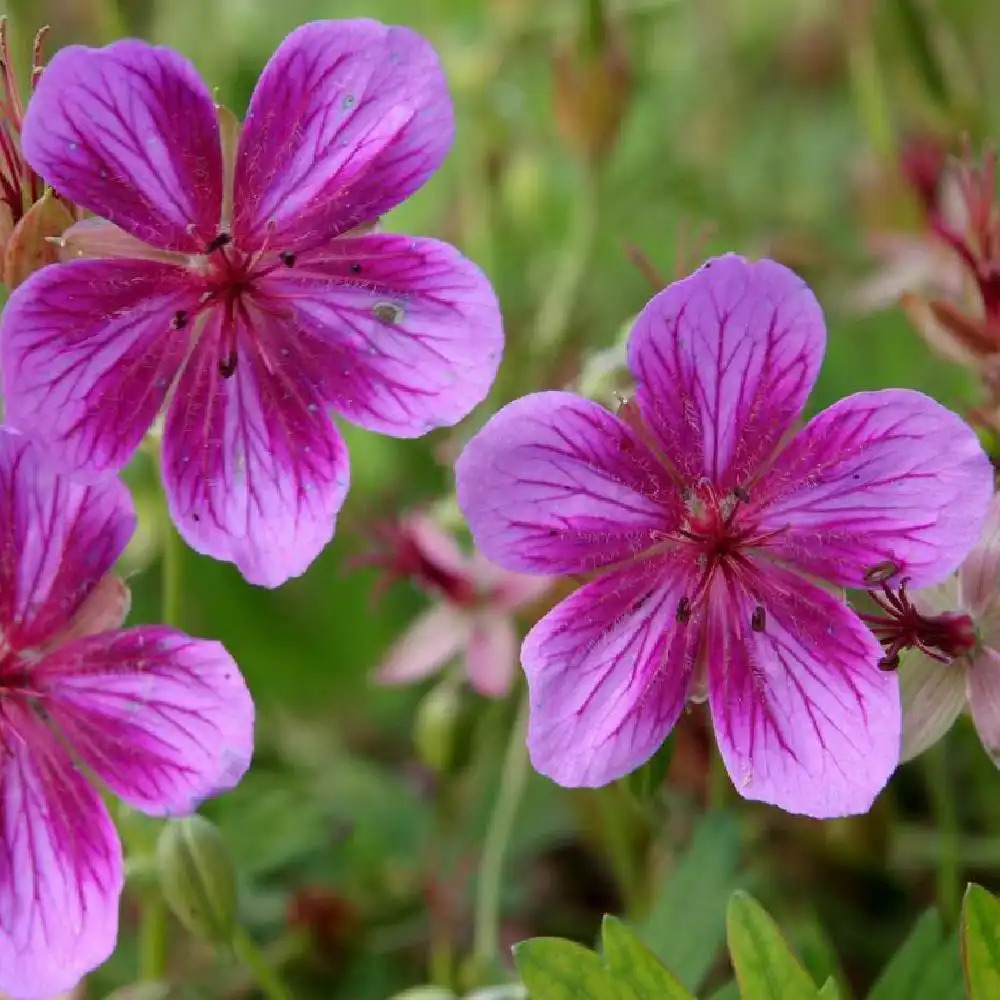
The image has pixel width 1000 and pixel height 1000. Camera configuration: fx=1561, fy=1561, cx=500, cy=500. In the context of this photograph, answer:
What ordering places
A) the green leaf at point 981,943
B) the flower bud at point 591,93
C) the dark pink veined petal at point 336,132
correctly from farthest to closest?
the flower bud at point 591,93
the dark pink veined petal at point 336,132
the green leaf at point 981,943

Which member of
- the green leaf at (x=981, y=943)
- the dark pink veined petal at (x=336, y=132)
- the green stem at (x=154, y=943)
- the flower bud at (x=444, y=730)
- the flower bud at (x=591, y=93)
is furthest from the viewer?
the flower bud at (x=591, y=93)

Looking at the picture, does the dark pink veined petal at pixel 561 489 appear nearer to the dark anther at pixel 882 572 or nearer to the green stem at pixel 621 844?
the dark anther at pixel 882 572

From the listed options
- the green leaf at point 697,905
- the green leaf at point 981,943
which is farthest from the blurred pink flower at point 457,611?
the green leaf at point 981,943

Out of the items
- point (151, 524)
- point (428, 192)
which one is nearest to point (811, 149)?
point (428, 192)

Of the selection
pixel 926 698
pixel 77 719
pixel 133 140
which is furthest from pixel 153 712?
pixel 926 698

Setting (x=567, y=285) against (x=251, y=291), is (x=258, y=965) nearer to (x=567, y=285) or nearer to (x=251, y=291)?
(x=251, y=291)

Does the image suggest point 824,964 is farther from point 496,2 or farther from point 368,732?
point 496,2

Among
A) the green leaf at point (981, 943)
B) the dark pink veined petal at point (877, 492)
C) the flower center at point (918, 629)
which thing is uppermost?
the dark pink veined petal at point (877, 492)

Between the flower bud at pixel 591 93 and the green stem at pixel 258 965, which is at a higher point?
the flower bud at pixel 591 93
